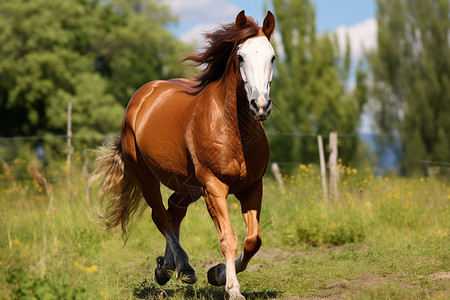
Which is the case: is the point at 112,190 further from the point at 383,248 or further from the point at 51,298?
the point at 383,248

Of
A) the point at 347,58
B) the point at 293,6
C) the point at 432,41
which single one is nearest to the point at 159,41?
the point at 293,6

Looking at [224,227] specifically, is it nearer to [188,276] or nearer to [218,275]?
[218,275]

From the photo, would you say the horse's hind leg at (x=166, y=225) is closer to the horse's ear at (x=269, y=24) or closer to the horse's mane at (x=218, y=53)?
the horse's mane at (x=218, y=53)

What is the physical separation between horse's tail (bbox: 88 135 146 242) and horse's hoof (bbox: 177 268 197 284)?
1362 millimetres

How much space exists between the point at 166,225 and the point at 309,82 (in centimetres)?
2498

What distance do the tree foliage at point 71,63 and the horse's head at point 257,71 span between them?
2384cm

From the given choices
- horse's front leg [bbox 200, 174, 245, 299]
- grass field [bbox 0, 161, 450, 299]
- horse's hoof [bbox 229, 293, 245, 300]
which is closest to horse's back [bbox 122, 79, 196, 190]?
horse's front leg [bbox 200, 174, 245, 299]

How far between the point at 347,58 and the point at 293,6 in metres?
4.09

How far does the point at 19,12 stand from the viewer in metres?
25.7

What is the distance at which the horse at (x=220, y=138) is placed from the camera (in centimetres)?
405

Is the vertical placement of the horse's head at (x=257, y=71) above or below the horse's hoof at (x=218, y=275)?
above

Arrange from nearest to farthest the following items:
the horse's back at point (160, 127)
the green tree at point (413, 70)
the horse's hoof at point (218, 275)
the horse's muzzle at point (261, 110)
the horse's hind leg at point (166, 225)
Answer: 1. the horse's muzzle at point (261, 110)
2. the horse's hoof at point (218, 275)
3. the horse's back at point (160, 127)
4. the horse's hind leg at point (166, 225)
5. the green tree at point (413, 70)

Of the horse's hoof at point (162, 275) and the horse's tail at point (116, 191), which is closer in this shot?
the horse's hoof at point (162, 275)

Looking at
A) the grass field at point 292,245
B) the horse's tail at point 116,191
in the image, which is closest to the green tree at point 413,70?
the grass field at point 292,245
